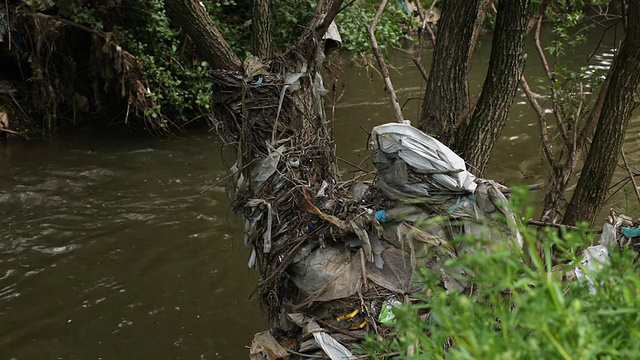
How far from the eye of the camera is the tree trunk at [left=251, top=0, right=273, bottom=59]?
387 cm

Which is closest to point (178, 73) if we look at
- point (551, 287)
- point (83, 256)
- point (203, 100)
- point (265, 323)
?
point (203, 100)

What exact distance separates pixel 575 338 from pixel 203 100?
665cm

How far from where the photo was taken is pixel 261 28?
12.8 feet

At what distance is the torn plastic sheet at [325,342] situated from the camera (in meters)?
2.75

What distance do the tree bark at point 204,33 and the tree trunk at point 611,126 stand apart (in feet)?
6.97

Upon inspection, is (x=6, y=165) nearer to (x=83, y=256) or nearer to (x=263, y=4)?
(x=83, y=256)

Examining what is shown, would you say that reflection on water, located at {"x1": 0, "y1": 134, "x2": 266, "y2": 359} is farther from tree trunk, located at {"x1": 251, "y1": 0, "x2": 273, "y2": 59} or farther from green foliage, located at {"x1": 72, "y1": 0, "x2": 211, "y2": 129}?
tree trunk, located at {"x1": 251, "y1": 0, "x2": 273, "y2": 59}

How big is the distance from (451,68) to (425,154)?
0.97m

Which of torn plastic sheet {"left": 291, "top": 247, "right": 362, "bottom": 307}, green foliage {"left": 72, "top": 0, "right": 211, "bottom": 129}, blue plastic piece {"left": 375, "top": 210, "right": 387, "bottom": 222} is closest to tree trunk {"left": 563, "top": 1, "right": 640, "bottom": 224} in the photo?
blue plastic piece {"left": 375, "top": 210, "right": 387, "bottom": 222}

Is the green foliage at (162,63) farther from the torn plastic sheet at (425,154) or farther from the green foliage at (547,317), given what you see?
the green foliage at (547,317)

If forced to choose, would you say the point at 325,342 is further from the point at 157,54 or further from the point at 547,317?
the point at 157,54

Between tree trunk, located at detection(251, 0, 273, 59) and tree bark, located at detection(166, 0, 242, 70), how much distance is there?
11.3 inches

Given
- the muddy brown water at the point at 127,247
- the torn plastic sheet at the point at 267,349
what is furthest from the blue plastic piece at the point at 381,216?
the muddy brown water at the point at 127,247

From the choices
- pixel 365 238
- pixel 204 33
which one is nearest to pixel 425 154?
pixel 365 238
